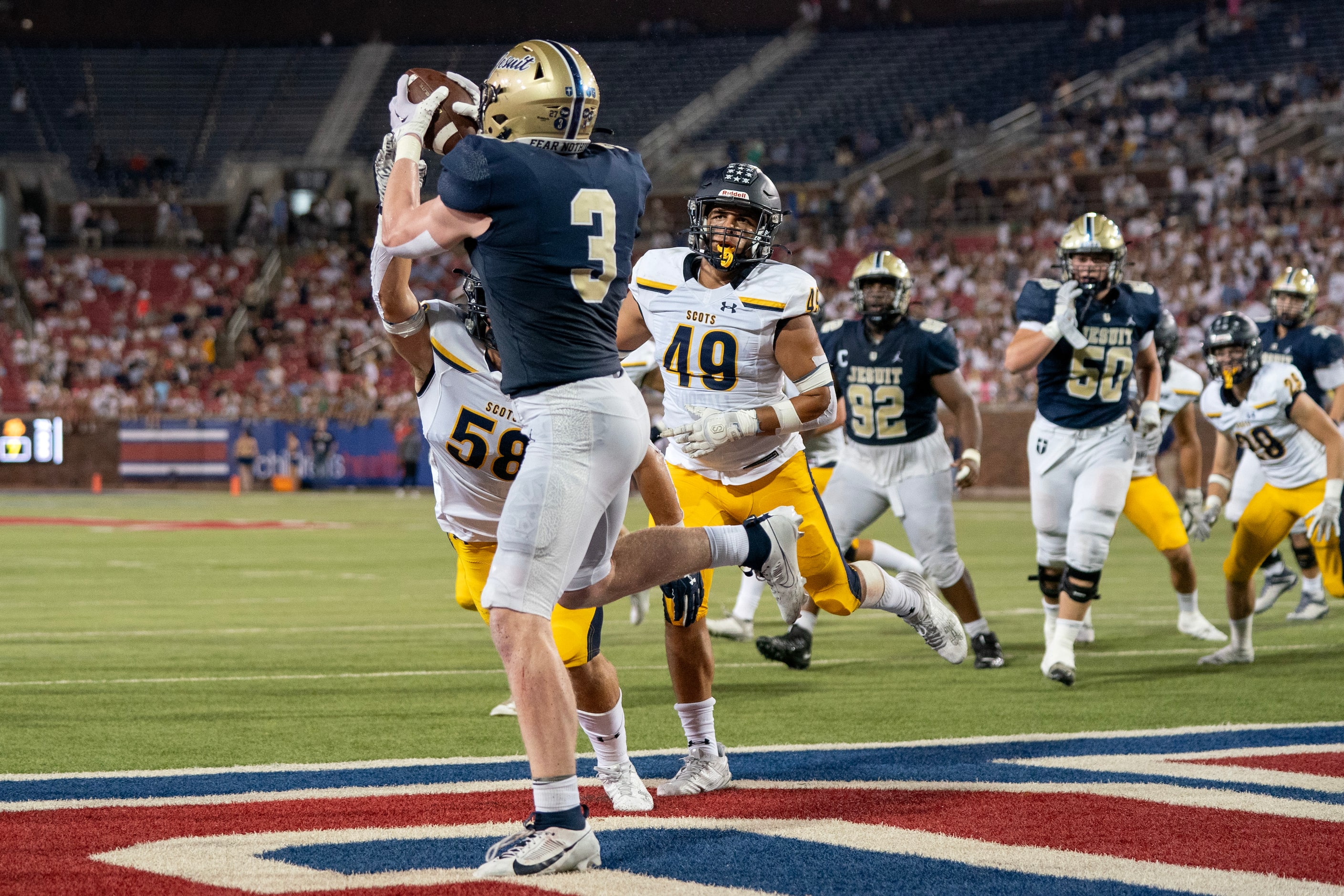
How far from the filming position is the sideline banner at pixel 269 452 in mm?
30234

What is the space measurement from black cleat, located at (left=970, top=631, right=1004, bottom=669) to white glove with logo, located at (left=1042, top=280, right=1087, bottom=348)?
1.51 meters

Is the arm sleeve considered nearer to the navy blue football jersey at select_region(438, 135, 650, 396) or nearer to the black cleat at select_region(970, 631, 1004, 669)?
the navy blue football jersey at select_region(438, 135, 650, 396)

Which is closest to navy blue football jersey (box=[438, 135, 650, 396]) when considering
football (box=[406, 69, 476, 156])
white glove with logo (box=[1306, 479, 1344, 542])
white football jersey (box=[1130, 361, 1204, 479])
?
football (box=[406, 69, 476, 156])

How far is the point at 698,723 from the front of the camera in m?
5.15

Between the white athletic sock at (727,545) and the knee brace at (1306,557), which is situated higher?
the white athletic sock at (727,545)

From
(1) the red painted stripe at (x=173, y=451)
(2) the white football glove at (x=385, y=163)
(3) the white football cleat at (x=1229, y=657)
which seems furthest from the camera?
(1) the red painted stripe at (x=173, y=451)

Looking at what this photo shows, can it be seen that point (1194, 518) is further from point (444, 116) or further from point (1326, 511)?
point (444, 116)

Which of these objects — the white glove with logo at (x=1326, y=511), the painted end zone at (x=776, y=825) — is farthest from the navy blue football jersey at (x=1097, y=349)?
the painted end zone at (x=776, y=825)

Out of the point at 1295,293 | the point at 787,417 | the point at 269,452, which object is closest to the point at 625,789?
the point at 787,417

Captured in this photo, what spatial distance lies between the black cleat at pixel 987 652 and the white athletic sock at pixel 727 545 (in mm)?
3548

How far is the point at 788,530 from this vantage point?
5043 millimetres

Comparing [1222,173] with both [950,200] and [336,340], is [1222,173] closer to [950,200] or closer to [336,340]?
[950,200]

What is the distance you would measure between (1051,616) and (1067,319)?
1.54m

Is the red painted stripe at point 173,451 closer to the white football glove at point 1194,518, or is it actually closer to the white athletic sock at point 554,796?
the white football glove at point 1194,518
